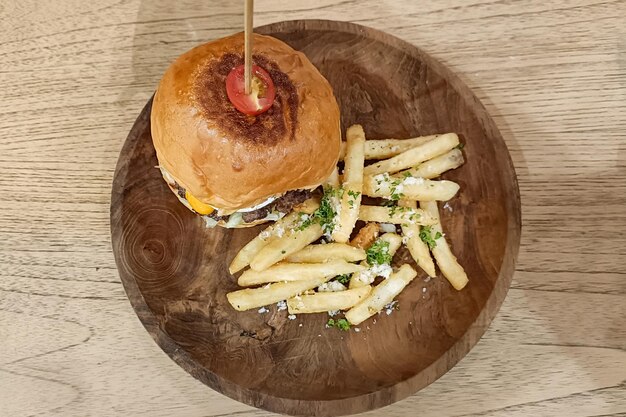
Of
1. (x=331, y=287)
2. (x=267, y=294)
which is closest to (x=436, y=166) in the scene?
(x=331, y=287)

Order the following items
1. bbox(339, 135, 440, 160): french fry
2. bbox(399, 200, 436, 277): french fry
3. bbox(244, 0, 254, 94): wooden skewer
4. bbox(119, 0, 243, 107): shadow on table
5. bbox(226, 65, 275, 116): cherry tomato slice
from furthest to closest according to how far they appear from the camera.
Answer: bbox(119, 0, 243, 107): shadow on table < bbox(339, 135, 440, 160): french fry < bbox(399, 200, 436, 277): french fry < bbox(226, 65, 275, 116): cherry tomato slice < bbox(244, 0, 254, 94): wooden skewer

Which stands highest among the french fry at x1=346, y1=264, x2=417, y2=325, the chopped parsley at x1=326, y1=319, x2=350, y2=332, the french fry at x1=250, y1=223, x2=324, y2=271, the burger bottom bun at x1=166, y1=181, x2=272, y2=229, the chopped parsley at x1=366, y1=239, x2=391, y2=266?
the burger bottom bun at x1=166, y1=181, x2=272, y2=229

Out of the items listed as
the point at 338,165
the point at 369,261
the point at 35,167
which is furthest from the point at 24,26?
the point at 369,261

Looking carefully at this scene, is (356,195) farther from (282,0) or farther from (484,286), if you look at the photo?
(282,0)

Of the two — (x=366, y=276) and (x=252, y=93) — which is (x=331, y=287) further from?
(x=252, y=93)

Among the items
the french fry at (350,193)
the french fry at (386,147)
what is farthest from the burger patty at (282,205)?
the french fry at (386,147)

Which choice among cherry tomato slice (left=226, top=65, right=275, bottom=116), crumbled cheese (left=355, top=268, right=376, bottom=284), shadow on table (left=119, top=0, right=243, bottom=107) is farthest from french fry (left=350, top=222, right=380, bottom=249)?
shadow on table (left=119, top=0, right=243, bottom=107)

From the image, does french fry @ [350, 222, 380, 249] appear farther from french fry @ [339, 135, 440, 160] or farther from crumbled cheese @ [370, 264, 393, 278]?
french fry @ [339, 135, 440, 160]
